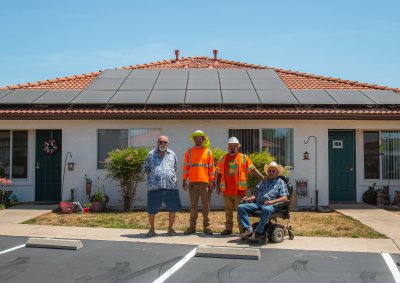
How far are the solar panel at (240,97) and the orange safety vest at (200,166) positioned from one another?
4.41 meters

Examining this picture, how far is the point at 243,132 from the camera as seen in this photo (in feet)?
42.3

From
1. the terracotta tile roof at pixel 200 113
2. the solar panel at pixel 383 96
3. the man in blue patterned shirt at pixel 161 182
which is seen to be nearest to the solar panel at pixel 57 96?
the terracotta tile roof at pixel 200 113

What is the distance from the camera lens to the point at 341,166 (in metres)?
13.4

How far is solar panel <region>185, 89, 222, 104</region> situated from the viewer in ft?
41.7

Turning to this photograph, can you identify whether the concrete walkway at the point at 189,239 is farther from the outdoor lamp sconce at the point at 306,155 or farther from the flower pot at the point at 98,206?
the outdoor lamp sconce at the point at 306,155

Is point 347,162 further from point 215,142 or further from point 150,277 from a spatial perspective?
point 150,277

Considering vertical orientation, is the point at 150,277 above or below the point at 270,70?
below

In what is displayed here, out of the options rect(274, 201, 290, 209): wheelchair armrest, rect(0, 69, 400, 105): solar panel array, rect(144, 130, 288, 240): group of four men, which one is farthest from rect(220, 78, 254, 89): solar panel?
rect(274, 201, 290, 209): wheelchair armrest

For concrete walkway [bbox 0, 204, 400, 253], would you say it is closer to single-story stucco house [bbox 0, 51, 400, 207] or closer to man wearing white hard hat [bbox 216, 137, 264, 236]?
man wearing white hard hat [bbox 216, 137, 264, 236]

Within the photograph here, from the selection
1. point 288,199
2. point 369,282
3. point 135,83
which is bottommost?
point 369,282

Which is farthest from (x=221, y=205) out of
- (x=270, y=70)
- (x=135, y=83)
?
(x=270, y=70)

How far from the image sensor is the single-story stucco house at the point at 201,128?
12.5 meters

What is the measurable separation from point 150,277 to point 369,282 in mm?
2636

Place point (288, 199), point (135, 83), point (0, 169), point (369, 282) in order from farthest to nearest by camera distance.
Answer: point (135, 83), point (0, 169), point (288, 199), point (369, 282)
